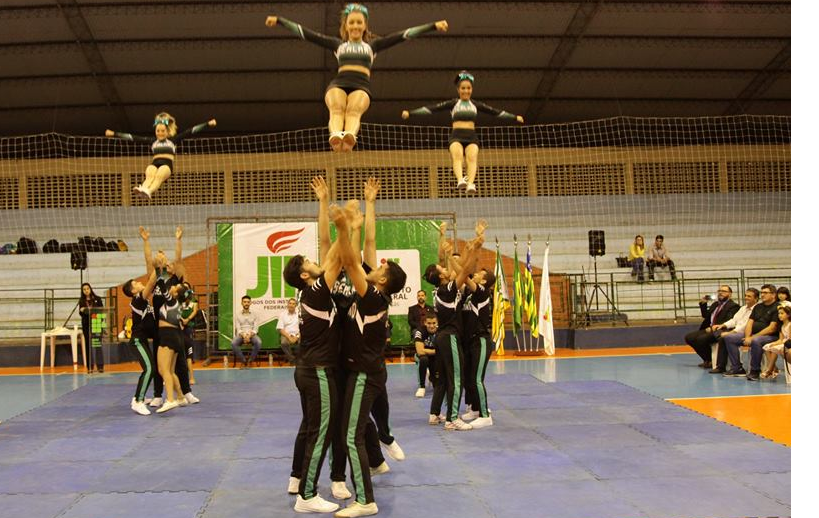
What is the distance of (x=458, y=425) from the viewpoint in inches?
302

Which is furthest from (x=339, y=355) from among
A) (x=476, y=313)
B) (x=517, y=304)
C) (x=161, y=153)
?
(x=517, y=304)

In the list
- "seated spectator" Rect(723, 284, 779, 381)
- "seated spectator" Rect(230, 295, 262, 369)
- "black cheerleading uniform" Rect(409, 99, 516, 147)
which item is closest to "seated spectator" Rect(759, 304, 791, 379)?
"seated spectator" Rect(723, 284, 779, 381)

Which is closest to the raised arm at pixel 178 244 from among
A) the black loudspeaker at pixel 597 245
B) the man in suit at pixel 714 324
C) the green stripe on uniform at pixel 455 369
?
the green stripe on uniform at pixel 455 369

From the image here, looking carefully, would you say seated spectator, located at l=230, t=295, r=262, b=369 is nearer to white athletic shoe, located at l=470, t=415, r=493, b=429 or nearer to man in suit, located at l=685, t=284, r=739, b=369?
white athletic shoe, located at l=470, t=415, r=493, b=429

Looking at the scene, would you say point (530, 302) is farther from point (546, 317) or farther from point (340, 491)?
point (340, 491)

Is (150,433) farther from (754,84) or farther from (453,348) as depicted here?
(754,84)

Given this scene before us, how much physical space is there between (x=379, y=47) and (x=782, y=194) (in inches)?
707

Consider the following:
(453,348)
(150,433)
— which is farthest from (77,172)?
(453,348)

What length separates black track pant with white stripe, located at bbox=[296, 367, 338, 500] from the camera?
5.00 meters

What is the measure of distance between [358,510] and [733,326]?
29.7 feet

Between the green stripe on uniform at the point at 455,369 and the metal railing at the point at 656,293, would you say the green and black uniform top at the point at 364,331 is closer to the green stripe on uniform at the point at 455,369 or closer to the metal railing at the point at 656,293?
the green stripe on uniform at the point at 455,369

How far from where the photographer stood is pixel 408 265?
616 inches

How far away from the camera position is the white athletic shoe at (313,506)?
5.00 m

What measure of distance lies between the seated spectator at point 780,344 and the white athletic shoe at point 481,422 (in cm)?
502
